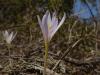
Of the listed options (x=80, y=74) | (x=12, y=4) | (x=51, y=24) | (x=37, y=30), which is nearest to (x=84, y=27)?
(x=37, y=30)

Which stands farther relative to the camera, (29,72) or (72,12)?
(72,12)

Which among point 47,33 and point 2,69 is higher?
point 47,33

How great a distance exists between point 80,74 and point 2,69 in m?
0.55

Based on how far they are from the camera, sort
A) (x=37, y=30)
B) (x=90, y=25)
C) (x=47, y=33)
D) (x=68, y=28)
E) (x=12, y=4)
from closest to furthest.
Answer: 1. (x=47, y=33)
2. (x=68, y=28)
3. (x=90, y=25)
4. (x=37, y=30)
5. (x=12, y=4)

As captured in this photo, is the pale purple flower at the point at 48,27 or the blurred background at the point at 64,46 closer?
the pale purple flower at the point at 48,27

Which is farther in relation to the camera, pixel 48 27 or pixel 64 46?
pixel 64 46

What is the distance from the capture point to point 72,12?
3283mm

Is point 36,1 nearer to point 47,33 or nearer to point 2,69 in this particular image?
point 2,69

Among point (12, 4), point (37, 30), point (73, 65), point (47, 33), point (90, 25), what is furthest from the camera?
point (12, 4)

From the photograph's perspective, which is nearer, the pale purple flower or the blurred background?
the pale purple flower

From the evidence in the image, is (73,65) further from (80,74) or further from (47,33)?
(47,33)

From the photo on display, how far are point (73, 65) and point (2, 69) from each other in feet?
1.64

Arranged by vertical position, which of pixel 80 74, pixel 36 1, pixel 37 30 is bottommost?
pixel 80 74

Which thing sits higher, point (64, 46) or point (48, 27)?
point (48, 27)
